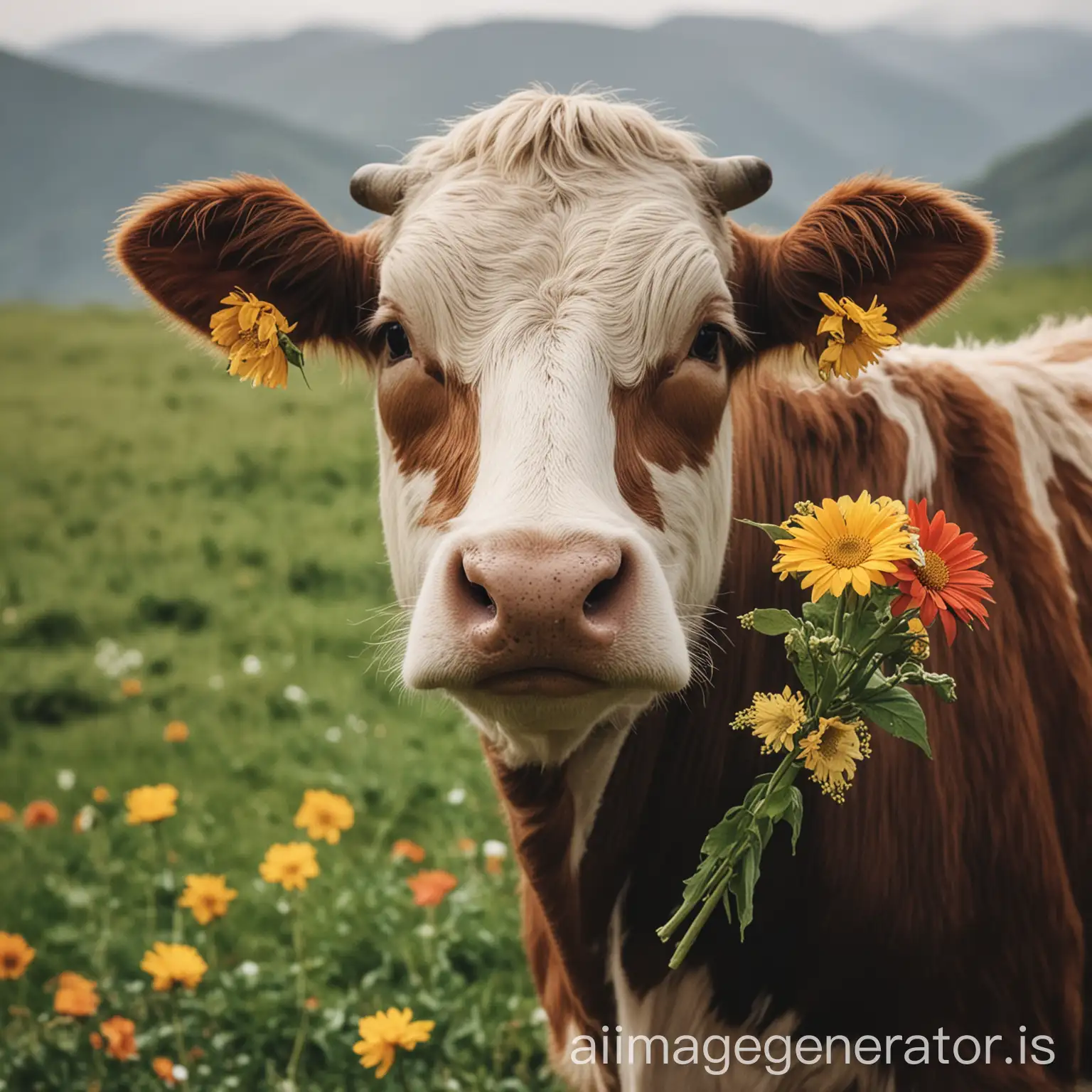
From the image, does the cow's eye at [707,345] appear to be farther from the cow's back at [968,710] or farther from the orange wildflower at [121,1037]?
the orange wildflower at [121,1037]

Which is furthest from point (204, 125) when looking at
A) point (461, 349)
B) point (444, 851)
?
point (461, 349)

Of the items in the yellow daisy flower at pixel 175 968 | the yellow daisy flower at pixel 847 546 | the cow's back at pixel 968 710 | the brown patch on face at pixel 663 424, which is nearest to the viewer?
the yellow daisy flower at pixel 847 546

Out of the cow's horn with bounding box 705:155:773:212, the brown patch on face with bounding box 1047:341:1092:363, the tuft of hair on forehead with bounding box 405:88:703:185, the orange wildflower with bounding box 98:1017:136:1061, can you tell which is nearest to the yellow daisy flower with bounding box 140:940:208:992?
the orange wildflower with bounding box 98:1017:136:1061

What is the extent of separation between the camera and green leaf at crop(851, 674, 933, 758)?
166 cm

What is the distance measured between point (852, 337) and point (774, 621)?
76 centimetres

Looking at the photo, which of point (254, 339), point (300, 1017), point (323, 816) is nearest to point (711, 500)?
point (254, 339)

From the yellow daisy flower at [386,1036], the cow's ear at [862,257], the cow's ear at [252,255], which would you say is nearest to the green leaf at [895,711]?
the cow's ear at [862,257]

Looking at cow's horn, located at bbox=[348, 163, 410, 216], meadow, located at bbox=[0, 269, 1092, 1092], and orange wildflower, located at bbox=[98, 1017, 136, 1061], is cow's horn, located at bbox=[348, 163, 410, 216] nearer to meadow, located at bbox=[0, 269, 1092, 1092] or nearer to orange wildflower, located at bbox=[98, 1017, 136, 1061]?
meadow, located at bbox=[0, 269, 1092, 1092]

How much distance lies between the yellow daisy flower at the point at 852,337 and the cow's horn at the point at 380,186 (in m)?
0.94

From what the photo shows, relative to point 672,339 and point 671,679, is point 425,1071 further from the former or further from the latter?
point 672,339

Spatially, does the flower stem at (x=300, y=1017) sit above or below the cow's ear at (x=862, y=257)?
below

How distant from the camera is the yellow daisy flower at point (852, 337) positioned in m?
2.08

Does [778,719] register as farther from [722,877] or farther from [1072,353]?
[1072,353]

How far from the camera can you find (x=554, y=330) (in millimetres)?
2027
